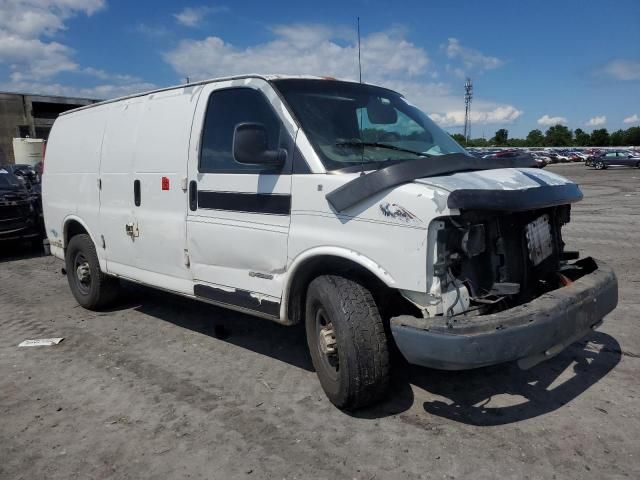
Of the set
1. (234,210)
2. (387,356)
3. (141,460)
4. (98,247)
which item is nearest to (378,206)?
(387,356)

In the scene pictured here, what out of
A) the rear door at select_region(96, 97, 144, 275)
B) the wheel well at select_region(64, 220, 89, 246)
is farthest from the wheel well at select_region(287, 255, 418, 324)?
the wheel well at select_region(64, 220, 89, 246)

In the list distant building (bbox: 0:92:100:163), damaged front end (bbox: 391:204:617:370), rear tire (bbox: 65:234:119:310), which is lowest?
rear tire (bbox: 65:234:119:310)

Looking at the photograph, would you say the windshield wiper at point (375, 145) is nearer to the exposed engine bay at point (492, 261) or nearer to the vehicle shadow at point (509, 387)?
the exposed engine bay at point (492, 261)

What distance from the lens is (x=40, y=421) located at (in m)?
3.54

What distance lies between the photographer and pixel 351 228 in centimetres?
A: 331

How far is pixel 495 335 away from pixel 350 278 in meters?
1.01

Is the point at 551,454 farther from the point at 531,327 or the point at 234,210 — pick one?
the point at 234,210

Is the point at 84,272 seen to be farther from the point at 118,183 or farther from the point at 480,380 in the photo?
the point at 480,380

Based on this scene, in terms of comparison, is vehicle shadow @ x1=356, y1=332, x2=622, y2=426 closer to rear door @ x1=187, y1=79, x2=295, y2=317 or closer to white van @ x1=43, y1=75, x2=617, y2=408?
white van @ x1=43, y1=75, x2=617, y2=408

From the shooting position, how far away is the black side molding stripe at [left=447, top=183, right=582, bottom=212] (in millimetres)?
2877

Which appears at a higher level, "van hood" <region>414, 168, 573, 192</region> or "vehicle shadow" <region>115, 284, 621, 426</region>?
"van hood" <region>414, 168, 573, 192</region>

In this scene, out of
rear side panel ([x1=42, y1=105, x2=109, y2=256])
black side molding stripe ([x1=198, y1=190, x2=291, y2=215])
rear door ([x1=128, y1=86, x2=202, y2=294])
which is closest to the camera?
black side molding stripe ([x1=198, y1=190, x2=291, y2=215])

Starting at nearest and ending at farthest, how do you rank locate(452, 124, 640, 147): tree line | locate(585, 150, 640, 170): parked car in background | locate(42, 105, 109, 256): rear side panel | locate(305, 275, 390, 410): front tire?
locate(305, 275, 390, 410): front tire
locate(42, 105, 109, 256): rear side panel
locate(585, 150, 640, 170): parked car in background
locate(452, 124, 640, 147): tree line

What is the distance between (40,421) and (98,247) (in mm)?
2531
